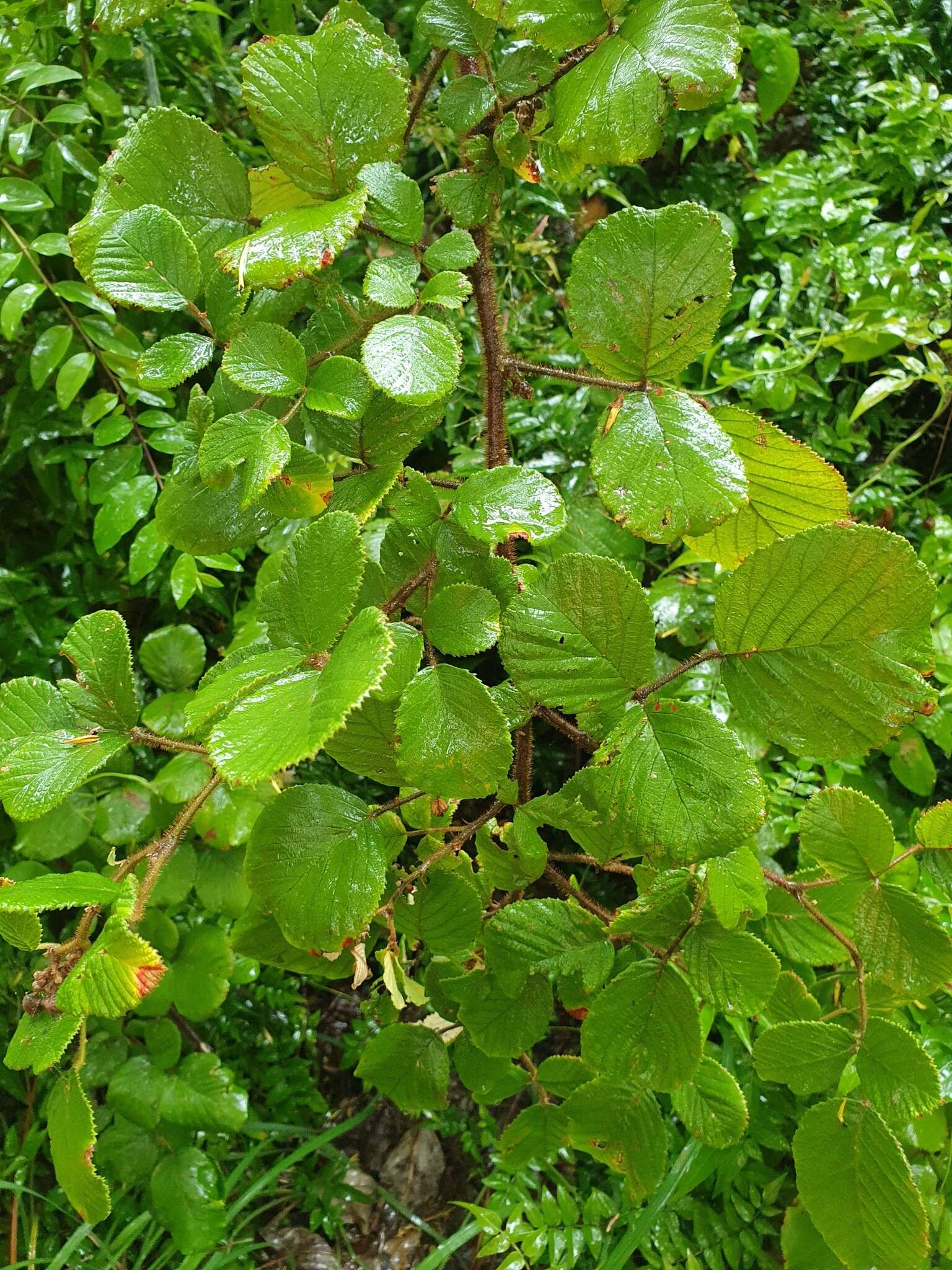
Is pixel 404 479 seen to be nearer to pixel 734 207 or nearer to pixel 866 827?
pixel 866 827

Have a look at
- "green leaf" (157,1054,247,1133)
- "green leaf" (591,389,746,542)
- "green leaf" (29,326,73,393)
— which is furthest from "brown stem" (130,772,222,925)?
"green leaf" (29,326,73,393)

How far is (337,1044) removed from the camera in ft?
4.27

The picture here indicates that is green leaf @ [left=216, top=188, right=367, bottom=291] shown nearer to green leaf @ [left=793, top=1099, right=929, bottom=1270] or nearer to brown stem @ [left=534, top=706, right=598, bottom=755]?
brown stem @ [left=534, top=706, right=598, bottom=755]

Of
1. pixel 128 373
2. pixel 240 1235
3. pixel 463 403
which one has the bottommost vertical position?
pixel 240 1235

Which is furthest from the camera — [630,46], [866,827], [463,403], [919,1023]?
[463,403]

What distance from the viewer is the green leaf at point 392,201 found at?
0.39 meters

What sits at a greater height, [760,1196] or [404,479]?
[404,479]

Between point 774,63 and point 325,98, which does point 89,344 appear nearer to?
point 325,98

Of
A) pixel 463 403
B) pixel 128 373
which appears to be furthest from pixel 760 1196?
pixel 128 373

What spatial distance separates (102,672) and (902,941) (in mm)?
450

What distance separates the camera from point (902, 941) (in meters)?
0.47

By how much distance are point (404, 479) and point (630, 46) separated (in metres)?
0.22

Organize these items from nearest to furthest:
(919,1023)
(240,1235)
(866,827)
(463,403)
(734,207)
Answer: (866,827)
(919,1023)
(240,1235)
(463,403)
(734,207)

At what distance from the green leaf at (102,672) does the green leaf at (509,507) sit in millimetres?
183
